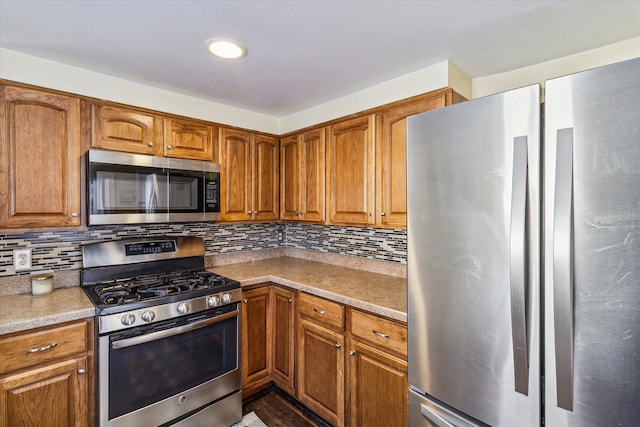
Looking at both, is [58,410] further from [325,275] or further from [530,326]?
[530,326]

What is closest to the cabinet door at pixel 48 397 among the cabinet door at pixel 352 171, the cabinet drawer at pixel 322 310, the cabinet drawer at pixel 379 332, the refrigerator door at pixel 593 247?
the cabinet drawer at pixel 322 310

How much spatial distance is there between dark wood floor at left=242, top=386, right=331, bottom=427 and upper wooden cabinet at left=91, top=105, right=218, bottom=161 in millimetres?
1908

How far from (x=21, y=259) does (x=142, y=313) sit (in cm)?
92

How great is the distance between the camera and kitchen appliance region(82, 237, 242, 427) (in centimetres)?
172

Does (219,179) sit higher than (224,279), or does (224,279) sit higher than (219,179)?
(219,179)

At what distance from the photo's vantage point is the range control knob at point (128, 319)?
1.73 metres

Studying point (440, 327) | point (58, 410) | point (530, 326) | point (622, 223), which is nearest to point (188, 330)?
point (58, 410)

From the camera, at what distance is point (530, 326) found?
1.04 metres

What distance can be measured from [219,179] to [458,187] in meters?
1.89

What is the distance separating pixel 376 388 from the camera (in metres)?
1.77

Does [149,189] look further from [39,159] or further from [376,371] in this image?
[376,371]

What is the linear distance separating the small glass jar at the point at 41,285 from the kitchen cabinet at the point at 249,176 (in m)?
1.16

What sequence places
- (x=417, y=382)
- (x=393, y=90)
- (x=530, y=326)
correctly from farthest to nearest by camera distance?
(x=393, y=90), (x=417, y=382), (x=530, y=326)

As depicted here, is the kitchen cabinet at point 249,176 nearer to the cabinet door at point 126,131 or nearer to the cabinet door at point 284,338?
the cabinet door at point 126,131
